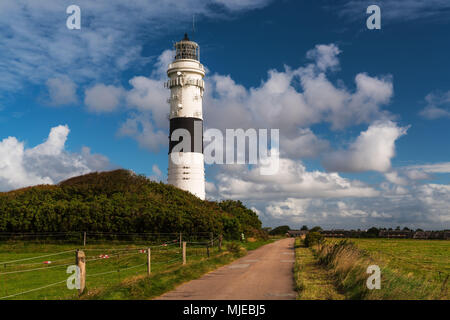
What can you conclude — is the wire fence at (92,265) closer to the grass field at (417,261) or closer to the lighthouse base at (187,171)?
the grass field at (417,261)

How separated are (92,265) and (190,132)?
86.6 feet

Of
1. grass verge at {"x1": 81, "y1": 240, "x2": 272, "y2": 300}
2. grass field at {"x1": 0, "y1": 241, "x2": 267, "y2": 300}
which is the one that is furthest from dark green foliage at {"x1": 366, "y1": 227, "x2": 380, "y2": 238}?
grass verge at {"x1": 81, "y1": 240, "x2": 272, "y2": 300}

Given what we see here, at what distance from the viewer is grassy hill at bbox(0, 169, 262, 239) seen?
1342 inches

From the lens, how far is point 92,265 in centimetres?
2409

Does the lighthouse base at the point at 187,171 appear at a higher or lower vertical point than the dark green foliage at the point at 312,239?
higher

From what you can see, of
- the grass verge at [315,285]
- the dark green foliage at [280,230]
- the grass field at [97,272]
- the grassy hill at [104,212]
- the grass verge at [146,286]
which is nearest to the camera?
the grass verge at [315,285]

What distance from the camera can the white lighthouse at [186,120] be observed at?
48.7 metres

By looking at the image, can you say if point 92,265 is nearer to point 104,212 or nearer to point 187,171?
point 104,212

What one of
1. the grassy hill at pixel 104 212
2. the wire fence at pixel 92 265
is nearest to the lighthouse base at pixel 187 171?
the grassy hill at pixel 104 212

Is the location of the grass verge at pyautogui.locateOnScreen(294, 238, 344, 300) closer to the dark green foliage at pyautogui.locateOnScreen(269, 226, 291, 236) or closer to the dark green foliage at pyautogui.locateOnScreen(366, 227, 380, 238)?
the dark green foliage at pyautogui.locateOnScreen(366, 227, 380, 238)

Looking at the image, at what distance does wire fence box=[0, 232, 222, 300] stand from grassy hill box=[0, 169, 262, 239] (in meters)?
0.87

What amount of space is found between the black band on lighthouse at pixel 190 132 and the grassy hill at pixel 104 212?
989 centimetres
